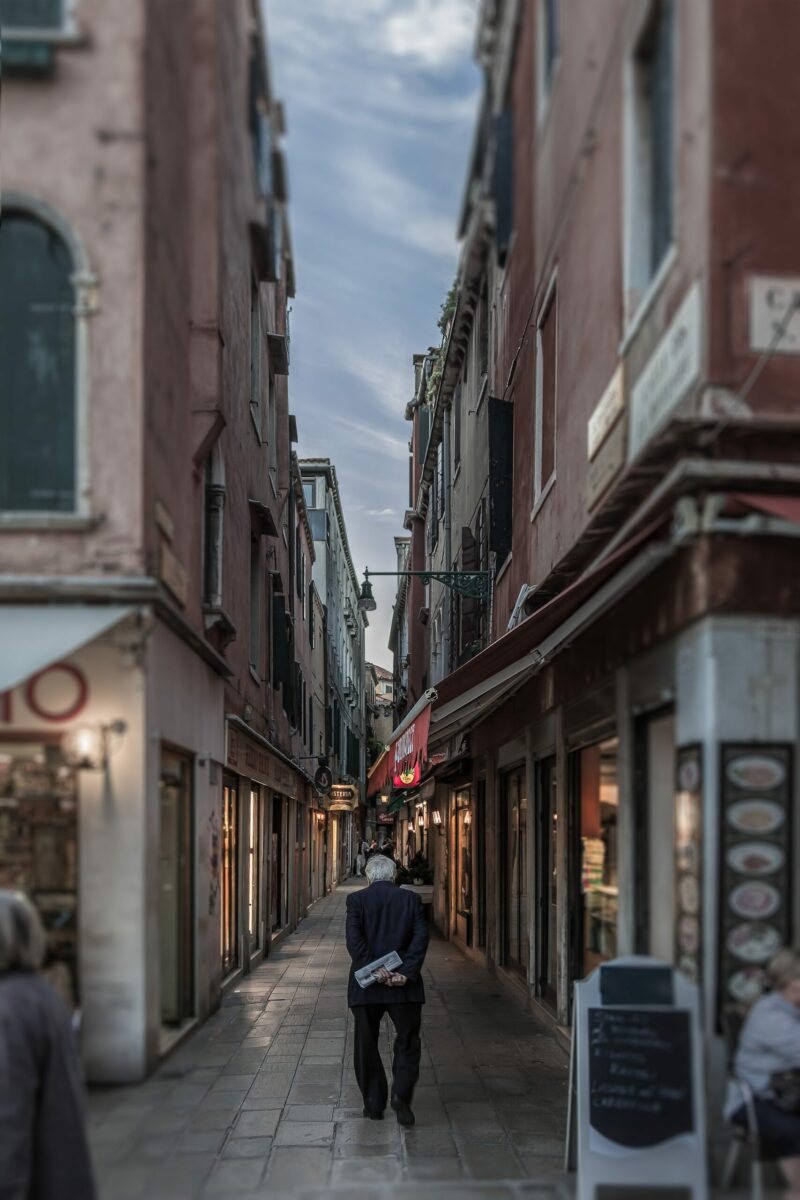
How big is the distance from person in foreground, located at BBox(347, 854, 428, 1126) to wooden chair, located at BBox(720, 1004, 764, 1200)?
2.90 metres

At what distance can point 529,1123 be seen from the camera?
8242mm

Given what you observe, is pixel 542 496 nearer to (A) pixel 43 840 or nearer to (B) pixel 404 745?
(B) pixel 404 745

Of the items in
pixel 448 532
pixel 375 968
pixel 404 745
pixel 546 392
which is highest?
pixel 448 532

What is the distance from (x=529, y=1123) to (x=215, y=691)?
4486mm

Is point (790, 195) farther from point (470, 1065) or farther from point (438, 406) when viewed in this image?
point (438, 406)

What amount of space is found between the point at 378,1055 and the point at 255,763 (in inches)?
322

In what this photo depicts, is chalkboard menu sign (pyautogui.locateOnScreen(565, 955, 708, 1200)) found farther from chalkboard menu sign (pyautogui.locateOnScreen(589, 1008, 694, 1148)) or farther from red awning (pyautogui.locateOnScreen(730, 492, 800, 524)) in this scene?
red awning (pyautogui.locateOnScreen(730, 492, 800, 524))

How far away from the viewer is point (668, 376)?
269 inches

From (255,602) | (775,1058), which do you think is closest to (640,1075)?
(775,1058)

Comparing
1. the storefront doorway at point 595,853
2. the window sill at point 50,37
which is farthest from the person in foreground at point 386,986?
the window sill at point 50,37

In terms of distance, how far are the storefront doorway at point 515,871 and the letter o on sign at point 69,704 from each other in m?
8.59

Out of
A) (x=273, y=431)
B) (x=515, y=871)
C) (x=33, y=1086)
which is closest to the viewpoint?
(x=33, y=1086)

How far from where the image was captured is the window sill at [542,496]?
37.4 ft

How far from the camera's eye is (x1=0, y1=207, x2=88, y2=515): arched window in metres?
6.32
